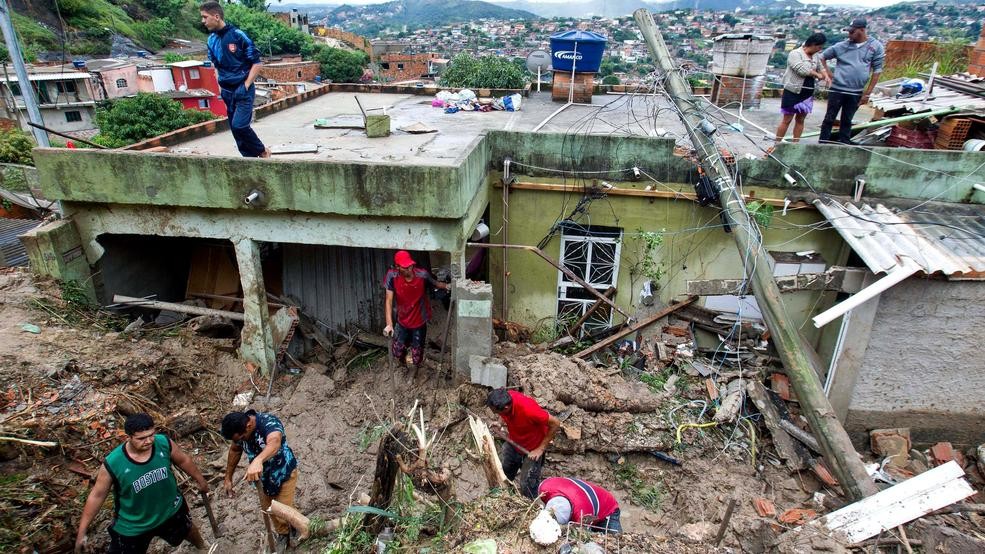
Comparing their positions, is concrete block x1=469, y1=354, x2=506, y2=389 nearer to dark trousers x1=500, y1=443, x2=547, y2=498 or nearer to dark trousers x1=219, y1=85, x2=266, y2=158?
dark trousers x1=500, y1=443, x2=547, y2=498

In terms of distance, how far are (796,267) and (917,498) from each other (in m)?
4.41

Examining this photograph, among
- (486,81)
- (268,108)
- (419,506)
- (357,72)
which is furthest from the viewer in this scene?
(357,72)

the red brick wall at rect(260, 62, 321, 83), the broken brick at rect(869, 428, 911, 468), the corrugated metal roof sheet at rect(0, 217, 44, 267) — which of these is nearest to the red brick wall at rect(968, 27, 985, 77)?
the broken brick at rect(869, 428, 911, 468)

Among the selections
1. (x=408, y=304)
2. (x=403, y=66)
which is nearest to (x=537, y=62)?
Result: (x=408, y=304)

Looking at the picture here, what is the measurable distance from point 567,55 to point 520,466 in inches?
383

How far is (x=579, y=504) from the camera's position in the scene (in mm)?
4105

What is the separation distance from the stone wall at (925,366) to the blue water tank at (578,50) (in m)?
7.54

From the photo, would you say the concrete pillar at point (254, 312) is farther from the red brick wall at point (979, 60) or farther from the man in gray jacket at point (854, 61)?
the red brick wall at point (979, 60)

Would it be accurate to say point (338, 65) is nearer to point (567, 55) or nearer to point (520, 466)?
point (567, 55)

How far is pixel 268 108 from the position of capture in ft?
39.1

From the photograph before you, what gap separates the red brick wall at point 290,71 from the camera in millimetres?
46094

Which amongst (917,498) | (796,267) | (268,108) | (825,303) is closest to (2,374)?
(268,108)

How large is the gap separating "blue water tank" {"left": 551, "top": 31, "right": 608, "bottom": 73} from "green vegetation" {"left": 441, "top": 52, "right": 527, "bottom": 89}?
4204 mm

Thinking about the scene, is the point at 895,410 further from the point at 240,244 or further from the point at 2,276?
the point at 2,276
